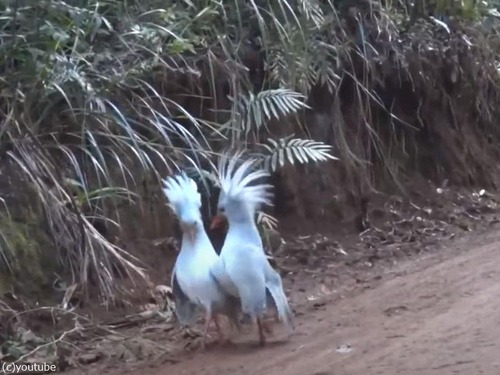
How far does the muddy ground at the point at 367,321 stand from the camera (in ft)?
16.5

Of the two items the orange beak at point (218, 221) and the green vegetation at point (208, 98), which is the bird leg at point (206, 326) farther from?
the green vegetation at point (208, 98)

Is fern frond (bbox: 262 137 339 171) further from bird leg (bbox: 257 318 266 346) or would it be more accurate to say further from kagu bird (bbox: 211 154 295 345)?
bird leg (bbox: 257 318 266 346)

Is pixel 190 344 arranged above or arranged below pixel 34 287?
below

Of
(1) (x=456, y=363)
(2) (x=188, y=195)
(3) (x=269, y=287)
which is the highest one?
(2) (x=188, y=195)

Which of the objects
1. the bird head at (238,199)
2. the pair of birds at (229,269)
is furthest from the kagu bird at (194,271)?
the bird head at (238,199)

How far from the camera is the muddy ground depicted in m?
5.02

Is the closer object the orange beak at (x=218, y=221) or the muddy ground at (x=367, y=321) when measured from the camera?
the muddy ground at (x=367, y=321)

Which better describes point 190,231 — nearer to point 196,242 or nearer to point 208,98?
point 196,242

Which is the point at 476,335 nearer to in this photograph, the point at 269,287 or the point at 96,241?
the point at 269,287

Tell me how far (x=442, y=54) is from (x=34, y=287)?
449cm

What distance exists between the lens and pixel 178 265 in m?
5.38

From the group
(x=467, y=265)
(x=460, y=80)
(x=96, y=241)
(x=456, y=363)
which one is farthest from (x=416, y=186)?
(x=456, y=363)

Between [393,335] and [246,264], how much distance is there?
806mm

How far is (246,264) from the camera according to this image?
5199 millimetres
